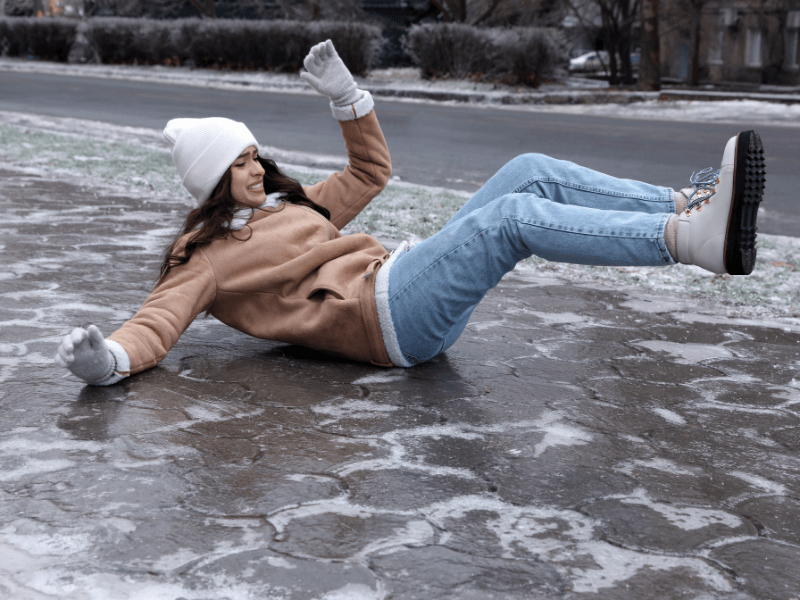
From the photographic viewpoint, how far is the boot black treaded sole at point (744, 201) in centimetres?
222

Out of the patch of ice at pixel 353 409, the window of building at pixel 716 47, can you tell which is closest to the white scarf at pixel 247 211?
the patch of ice at pixel 353 409

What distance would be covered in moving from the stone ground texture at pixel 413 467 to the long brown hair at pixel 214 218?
0.38 meters

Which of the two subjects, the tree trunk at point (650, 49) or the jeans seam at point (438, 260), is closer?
the jeans seam at point (438, 260)

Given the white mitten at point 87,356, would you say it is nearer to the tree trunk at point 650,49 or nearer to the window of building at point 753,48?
the tree trunk at point 650,49

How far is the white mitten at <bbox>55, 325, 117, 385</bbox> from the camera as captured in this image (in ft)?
7.44

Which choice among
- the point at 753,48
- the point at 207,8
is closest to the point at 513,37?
the point at 753,48

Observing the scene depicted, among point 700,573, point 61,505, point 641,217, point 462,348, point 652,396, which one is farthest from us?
point 462,348

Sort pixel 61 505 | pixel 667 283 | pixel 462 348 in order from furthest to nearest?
1. pixel 667 283
2. pixel 462 348
3. pixel 61 505

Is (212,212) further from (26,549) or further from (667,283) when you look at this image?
(667,283)

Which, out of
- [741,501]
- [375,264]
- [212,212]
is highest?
[212,212]

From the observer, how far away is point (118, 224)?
16.8 feet

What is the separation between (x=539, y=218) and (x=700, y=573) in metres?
1.11

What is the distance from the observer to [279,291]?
280 cm

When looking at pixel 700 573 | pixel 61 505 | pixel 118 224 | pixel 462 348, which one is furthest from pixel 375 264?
pixel 118 224
